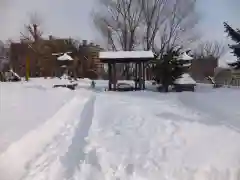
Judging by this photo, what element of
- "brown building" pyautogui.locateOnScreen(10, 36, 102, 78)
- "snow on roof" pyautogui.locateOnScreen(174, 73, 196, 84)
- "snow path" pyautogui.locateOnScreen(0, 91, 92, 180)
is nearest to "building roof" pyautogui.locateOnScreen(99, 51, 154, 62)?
"snow on roof" pyautogui.locateOnScreen(174, 73, 196, 84)

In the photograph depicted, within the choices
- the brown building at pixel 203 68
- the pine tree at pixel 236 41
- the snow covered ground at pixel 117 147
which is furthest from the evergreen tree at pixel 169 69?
the brown building at pixel 203 68

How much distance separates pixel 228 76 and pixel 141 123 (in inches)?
647

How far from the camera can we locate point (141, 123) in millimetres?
5629

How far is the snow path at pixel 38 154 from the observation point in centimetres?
296

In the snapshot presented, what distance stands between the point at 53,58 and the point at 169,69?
1459 centimetres

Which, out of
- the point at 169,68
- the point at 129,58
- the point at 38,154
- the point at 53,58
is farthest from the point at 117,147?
the point at 53,58

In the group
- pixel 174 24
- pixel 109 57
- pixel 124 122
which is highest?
pixel 174 24

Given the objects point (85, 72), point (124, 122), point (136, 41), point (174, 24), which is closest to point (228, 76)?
point (174, 24)

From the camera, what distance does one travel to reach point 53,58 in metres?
27.2

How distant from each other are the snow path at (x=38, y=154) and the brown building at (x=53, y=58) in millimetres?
17656

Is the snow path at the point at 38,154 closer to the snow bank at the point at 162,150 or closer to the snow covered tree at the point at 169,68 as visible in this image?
the snow bank at the point at 162,150

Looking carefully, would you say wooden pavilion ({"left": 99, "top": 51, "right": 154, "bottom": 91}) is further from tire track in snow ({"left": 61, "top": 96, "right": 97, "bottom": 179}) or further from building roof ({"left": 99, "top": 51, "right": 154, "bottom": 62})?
tire track in snow ({"left": 61, "top": 96, "right": 97, "bottom": 179})

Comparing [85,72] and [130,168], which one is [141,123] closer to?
[130,168]

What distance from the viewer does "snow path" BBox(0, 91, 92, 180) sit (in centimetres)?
296
